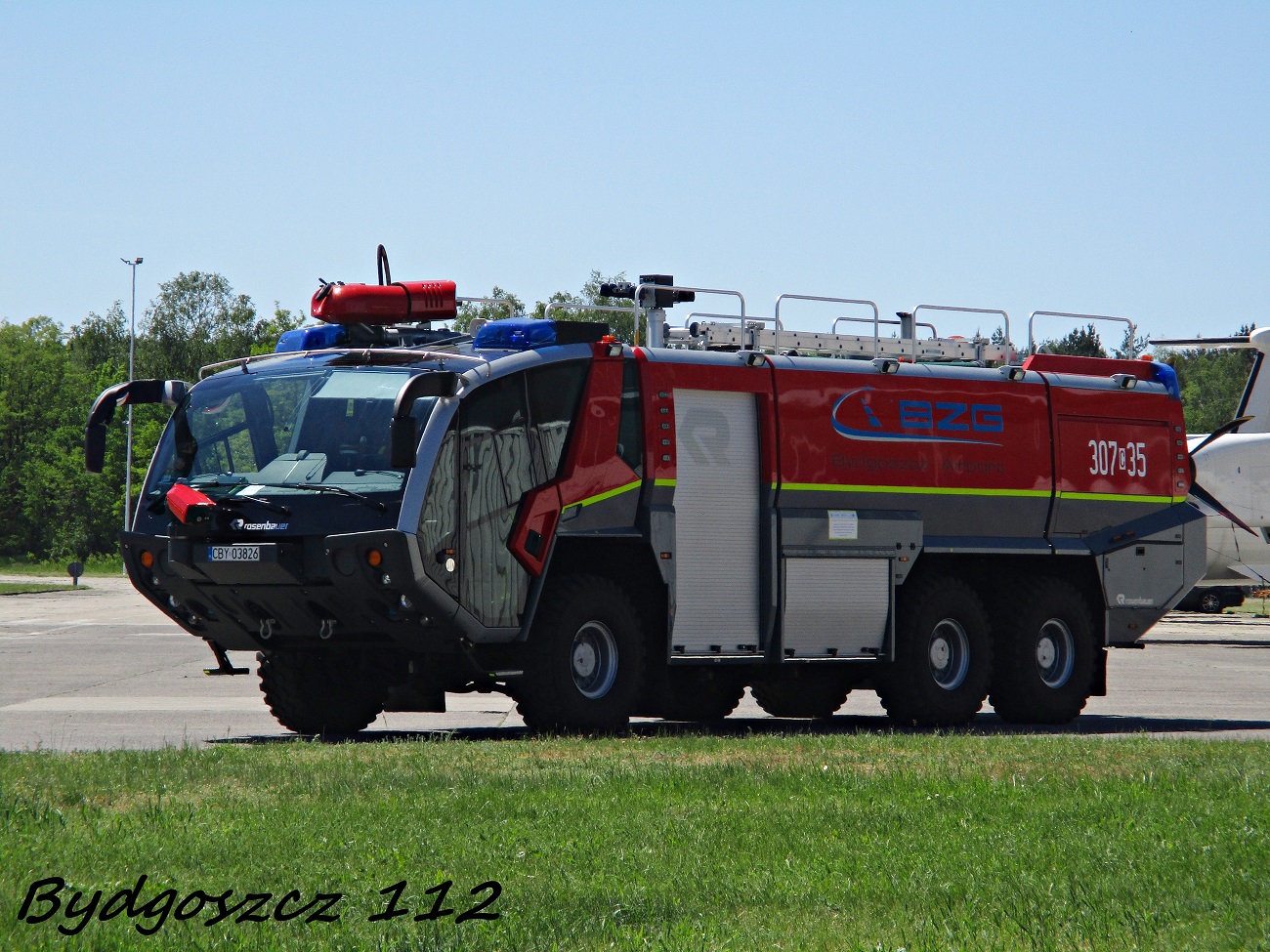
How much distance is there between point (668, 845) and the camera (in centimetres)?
834

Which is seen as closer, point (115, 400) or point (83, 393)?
point (115, 400)

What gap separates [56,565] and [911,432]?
8438 centimetres

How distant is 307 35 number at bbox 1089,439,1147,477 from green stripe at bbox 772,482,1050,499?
86 centimetres

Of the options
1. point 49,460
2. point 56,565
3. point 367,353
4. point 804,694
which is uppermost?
point 367,353

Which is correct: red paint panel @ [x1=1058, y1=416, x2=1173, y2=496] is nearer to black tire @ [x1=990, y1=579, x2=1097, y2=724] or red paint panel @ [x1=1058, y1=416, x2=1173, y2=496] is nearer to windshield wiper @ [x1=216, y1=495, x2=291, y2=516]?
black tire @ [x1=990, y1=579, x2=1097, y2=724]

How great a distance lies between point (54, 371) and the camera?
4208 inches

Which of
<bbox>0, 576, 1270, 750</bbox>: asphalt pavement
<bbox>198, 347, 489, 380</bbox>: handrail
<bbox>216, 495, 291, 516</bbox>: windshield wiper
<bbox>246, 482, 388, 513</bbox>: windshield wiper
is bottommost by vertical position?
<bbox>0, 576, 1270, 750</bbox>: asphalt pavement

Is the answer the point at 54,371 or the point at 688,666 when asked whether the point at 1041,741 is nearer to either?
the point at 688,666

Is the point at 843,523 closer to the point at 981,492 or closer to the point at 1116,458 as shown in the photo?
the point at 981,492

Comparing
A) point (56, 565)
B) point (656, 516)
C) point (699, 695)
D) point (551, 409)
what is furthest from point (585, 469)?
point (56, 565)

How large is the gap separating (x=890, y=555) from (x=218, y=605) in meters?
6.16

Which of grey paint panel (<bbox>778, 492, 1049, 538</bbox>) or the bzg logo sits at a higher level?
the bzg logo

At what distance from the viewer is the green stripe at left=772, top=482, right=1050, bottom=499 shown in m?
15.7

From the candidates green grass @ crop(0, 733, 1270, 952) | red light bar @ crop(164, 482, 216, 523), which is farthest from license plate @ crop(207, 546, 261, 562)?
green grass @ crop(0, 733, 1270, 952)
